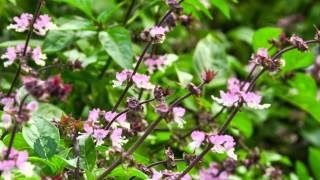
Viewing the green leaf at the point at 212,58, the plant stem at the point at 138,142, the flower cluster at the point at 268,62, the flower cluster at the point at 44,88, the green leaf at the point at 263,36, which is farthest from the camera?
→ the green leaf at the point at 212,58

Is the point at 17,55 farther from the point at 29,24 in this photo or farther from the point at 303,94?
the point at 303,94

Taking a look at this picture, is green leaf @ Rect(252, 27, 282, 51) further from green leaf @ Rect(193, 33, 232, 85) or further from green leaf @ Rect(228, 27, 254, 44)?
green leaf @ Rect(228, 27, 254, 44)

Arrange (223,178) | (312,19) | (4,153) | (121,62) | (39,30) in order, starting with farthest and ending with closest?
(312,19) → (121,62) → (39,30) → (223,178) → (4,153)

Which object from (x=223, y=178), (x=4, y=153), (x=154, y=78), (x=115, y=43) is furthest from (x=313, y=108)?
(x=4, y=153)

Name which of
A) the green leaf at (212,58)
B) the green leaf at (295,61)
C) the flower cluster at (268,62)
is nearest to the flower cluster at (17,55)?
the flower cluster at (268,62)

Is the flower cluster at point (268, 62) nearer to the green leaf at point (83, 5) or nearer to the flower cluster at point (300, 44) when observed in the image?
the flower cluster at point (300, 44)

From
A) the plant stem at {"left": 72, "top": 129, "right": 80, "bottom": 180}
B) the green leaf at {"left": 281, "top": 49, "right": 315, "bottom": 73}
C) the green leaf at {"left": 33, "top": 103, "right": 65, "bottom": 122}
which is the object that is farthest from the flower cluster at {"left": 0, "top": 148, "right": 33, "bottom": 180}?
the green leaf at {"left": 281, "top": 49, "right": 315, "bottom": 73}

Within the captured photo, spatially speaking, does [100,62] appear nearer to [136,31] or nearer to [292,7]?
[136,31]
